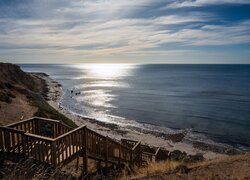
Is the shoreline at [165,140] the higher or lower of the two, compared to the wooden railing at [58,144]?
lower

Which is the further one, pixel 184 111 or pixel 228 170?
pixel 184 111

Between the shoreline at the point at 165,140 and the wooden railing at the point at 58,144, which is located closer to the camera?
the wooden railing at the point at 58,144

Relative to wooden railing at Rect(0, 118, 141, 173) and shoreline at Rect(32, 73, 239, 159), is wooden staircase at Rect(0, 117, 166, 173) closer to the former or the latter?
wooden railing at Rect(0, 118, 141, 173)

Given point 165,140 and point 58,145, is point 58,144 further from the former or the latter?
point 165,140

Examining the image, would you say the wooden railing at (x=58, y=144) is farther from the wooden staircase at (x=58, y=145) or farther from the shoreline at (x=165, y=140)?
the shoreline at (x=165, y=140)

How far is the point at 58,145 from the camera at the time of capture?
7129 mm

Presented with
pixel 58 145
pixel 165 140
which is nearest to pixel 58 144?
pixel 58 145

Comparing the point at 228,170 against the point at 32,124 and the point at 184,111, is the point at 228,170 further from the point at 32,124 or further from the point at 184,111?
the point at 184,111

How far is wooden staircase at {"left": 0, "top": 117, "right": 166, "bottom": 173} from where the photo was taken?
713 cm

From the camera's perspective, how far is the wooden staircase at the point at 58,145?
281 inches

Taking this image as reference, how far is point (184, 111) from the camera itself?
36.3 m

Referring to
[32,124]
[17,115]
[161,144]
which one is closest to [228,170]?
[32,124]

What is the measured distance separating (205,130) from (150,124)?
7.22 m

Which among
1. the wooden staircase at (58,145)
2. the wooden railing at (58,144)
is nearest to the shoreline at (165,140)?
the wooden staircase at (58,145)
